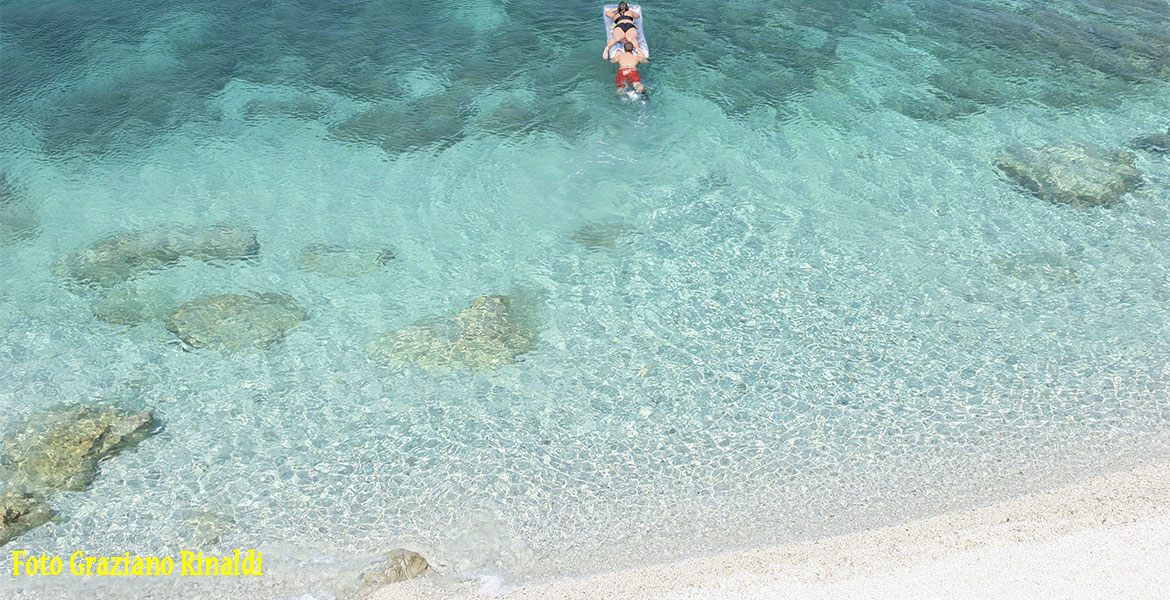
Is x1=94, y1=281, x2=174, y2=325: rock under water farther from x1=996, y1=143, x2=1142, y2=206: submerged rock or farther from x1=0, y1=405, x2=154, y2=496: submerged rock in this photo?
x1=996, y1=143, x2=1142, y2=206: submerged rock

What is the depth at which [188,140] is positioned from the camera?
1383 centimetres

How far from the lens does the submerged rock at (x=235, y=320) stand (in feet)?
33.7

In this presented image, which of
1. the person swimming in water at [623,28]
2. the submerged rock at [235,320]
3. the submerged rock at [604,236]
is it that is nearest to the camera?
the submerged rock at [235,320]

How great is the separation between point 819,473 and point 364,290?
5864 millimetres

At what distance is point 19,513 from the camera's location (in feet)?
26.8

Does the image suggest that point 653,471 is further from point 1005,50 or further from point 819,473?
point 1005,50

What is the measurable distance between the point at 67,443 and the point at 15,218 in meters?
5.08

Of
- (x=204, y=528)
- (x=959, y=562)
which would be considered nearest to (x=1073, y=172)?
(x=959, y=562)

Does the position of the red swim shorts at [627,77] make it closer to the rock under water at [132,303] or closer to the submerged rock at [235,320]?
the submerged rock at [235,320]

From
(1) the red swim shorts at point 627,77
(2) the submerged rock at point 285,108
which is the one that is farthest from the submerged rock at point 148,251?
(1) the red swim shorts at point 627,77

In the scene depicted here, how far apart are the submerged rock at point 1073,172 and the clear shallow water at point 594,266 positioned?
0.31m

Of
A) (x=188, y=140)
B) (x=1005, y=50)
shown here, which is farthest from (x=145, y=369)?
(x=1005, y=50)

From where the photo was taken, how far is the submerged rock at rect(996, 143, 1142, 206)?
484 inches

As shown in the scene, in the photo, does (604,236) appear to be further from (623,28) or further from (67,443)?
(67,443)
